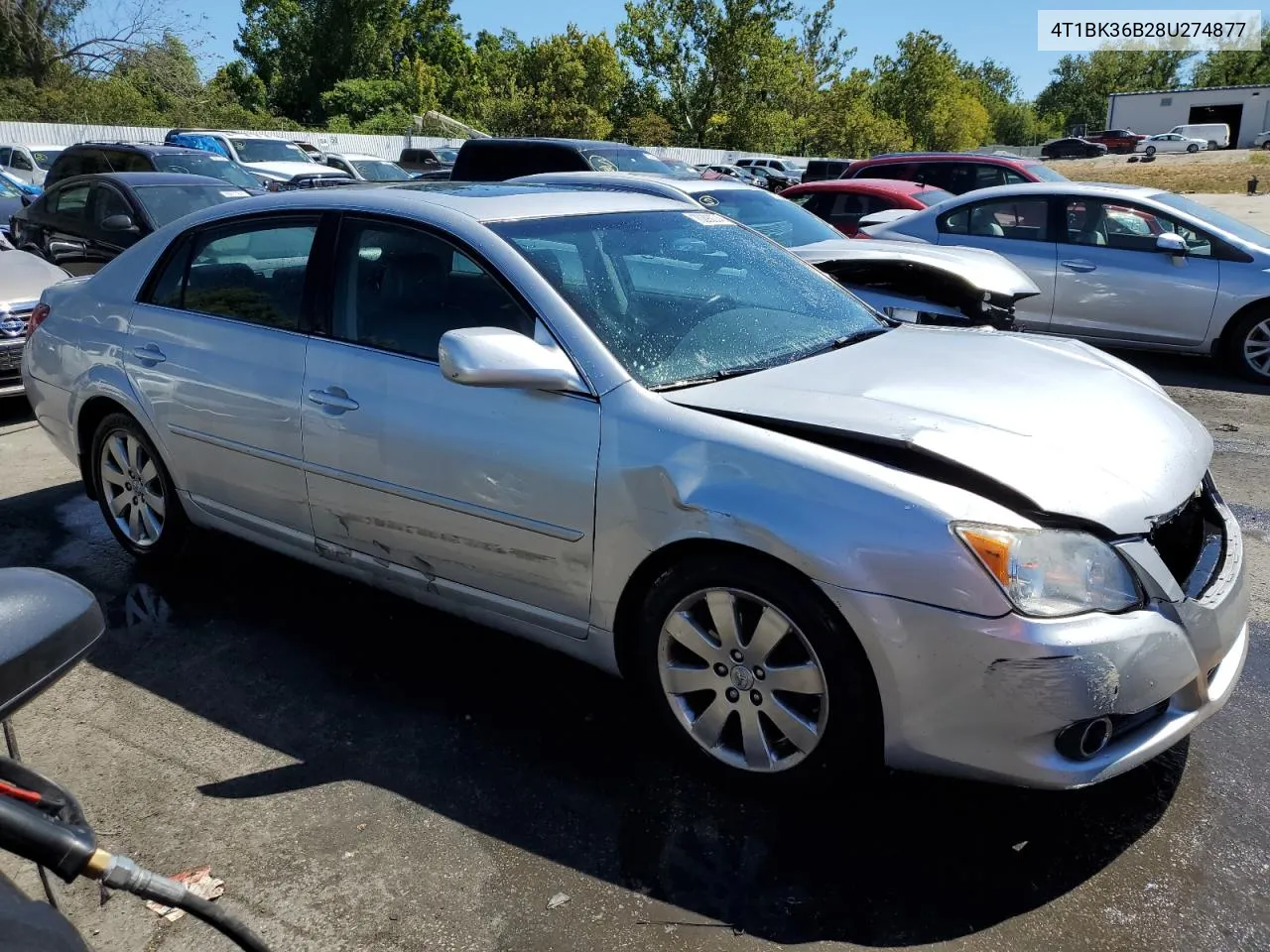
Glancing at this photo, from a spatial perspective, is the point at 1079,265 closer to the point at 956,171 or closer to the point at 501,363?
the point at 956,171

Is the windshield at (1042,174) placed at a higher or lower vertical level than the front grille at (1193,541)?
higher

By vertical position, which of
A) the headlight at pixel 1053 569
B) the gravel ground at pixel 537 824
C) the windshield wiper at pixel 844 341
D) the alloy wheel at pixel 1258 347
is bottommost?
the gravel ground at pixel 537 824

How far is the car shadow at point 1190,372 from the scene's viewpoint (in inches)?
315

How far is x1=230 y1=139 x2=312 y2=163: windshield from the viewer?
844 inches

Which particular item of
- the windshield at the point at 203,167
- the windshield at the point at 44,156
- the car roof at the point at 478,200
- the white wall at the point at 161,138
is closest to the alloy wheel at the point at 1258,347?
the car roof at the point at 478,200

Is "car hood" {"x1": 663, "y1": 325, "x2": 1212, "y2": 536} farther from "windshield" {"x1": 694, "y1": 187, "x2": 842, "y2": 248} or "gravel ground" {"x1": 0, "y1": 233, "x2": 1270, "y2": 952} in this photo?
"windshield" {"x1": 694, "y1": 187, "x2": 842, "y2": 248}

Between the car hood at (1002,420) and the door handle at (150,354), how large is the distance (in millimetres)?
2358

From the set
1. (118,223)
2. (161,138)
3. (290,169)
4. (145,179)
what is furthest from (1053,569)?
(161,138)

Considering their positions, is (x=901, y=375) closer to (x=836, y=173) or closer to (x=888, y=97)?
(x=836, y=173)

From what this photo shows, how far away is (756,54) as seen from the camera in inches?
1806

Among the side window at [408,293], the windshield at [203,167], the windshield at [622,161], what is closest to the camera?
the side window at [408,293]

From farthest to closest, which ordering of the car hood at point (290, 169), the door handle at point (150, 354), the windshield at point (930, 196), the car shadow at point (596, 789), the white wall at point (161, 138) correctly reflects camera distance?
the white wall at point (161, 138), the car hood at point (290, 169), the windshield at point (930, 196), the door handle at point (150, 354), the car shadow at point (596, 789)

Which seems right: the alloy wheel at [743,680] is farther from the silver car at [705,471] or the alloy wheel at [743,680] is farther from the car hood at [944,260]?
the car hood at [944,260]

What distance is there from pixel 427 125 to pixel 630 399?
44201mm
